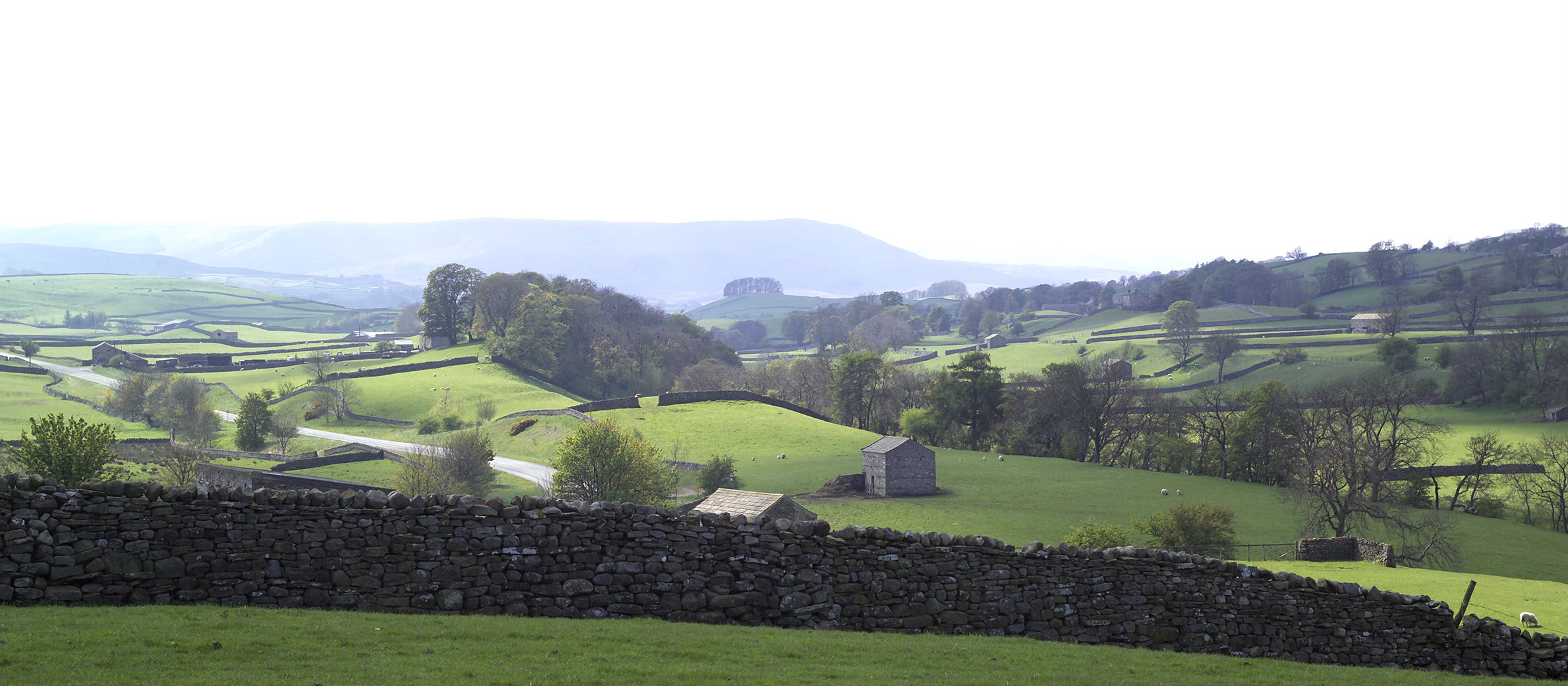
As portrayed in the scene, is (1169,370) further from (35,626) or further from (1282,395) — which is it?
(35,626)

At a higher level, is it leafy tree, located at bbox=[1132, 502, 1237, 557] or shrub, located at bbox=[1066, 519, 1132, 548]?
shrub, located at bbox=[1066, 519, 1132, 548]

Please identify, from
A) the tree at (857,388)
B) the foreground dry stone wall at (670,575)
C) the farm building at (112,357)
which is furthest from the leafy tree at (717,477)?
the farm building at (112,357)

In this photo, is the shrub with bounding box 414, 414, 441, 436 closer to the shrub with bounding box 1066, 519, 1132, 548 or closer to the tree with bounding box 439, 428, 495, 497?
the tree with bounding box 439, 428, 495, 497

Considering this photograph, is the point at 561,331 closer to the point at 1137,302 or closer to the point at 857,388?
the point at 857,388

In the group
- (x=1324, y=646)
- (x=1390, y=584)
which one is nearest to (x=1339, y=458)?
(x=1390, y=584)

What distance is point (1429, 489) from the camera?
198 ft

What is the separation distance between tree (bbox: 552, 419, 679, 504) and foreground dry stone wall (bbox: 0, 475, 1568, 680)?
1404 inches

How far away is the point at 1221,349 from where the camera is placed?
381ft

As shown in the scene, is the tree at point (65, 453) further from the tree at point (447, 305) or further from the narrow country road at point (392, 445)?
the tree at point (447, 305)

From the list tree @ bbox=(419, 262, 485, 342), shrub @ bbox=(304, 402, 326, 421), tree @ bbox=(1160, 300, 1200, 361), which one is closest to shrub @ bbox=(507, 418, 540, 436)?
shrub @ bbox=(304, 402, 326, 421)

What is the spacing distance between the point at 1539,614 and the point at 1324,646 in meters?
11.9

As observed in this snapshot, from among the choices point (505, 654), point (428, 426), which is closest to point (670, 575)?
point (505, 654)

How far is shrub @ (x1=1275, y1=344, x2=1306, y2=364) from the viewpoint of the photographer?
113188mm

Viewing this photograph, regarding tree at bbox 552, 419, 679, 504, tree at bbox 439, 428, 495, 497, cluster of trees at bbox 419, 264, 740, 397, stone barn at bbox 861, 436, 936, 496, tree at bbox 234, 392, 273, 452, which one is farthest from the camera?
cluster of trees at bbox 419, 264, 740, 397
